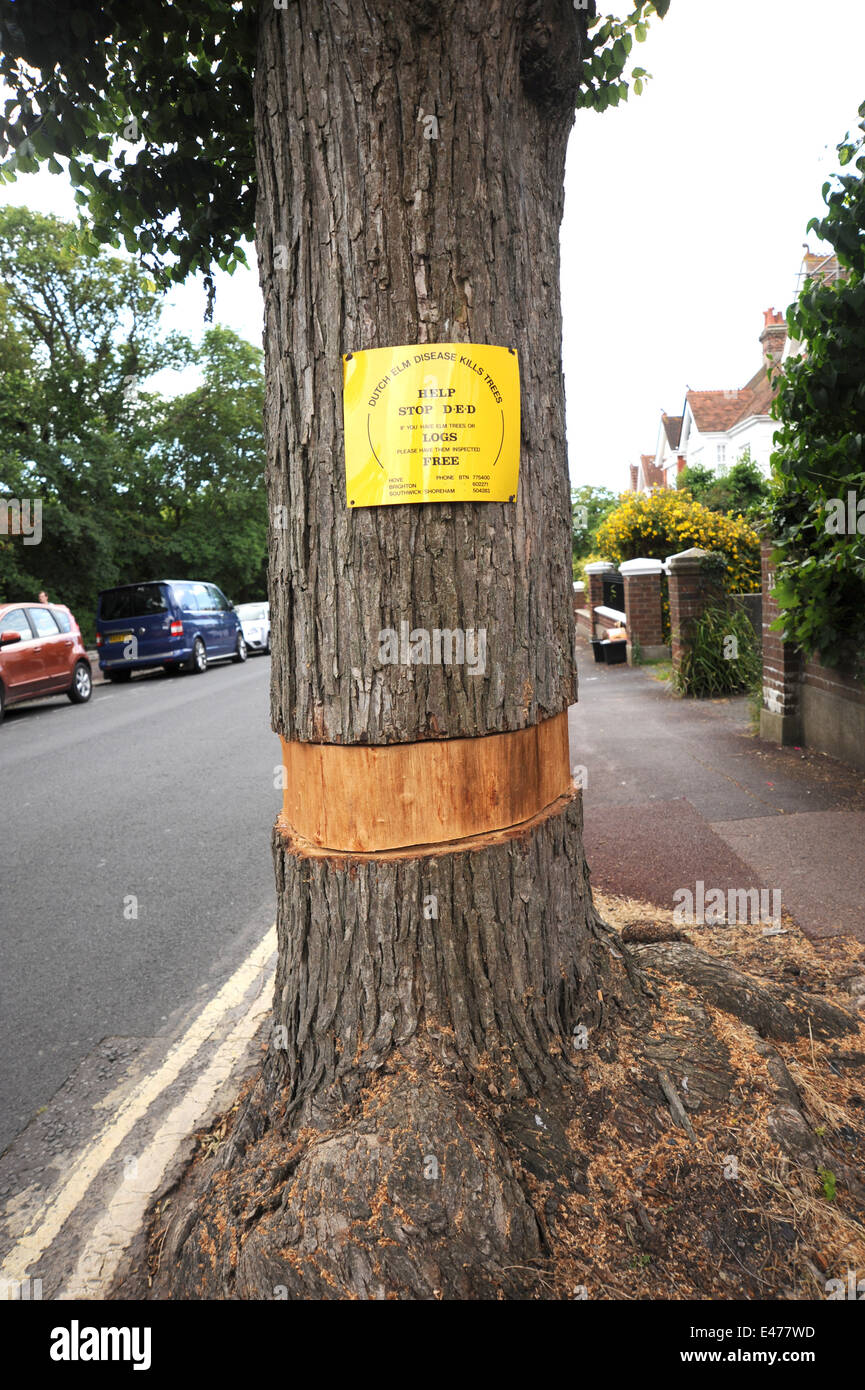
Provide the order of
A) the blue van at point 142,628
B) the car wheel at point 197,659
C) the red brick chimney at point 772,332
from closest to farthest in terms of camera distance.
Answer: the blue van at point 142,628 < the car wheel at point 197,659 < the red brick chimney at point 772,332

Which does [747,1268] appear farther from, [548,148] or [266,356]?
[548,148]

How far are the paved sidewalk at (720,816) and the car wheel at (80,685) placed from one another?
958 cm

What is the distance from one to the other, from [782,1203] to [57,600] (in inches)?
1045

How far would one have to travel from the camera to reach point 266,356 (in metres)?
2.41

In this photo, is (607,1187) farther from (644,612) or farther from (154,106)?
(644,612)

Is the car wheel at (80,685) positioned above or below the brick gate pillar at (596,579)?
below

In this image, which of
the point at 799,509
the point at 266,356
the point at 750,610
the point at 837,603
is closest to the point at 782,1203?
the point at 266,356

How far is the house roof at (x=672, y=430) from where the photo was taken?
62.3m

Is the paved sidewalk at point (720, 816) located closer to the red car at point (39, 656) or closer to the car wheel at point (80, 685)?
the red car at point (39, 656)

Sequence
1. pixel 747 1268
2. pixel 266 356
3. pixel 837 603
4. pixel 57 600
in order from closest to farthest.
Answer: pixel 747 1268, pixel 266 356, pixel 837 603, pixel 57 600

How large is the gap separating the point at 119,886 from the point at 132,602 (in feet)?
48.3

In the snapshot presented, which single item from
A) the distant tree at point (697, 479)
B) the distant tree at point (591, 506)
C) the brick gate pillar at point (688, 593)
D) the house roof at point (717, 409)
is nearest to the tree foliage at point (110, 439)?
the distant tree at point (591, 506)

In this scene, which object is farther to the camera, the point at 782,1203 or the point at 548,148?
the point at 548,148

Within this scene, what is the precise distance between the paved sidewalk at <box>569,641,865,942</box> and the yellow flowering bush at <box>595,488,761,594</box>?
486 cm
